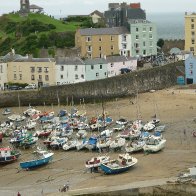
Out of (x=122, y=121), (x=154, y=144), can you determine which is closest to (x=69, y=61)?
(x=122, y=121)

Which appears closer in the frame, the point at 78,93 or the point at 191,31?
the point at 78,93

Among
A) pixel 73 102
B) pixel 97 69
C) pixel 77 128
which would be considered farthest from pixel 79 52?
pixel 77 128

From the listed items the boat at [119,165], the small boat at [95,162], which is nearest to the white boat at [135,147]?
the boat at [119,165]

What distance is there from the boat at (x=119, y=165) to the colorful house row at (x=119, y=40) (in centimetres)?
3249

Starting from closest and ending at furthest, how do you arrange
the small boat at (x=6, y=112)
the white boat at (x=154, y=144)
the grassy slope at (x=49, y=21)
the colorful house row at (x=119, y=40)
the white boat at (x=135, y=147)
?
the white boat at (x=154, y=144), the white boat at (x=135, y=147), the small boat at (x=6, y=112), the colorful house row at (x=119, y=40), the grassy slope at (x=49, y=21)

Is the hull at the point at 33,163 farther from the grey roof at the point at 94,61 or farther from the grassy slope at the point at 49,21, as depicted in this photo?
the grassy slope at the point at 49,21

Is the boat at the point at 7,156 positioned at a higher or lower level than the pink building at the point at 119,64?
lower

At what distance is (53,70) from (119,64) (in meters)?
6.52

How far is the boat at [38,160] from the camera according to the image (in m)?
33.3

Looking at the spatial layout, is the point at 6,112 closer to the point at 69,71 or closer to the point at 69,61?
the point at 69,71

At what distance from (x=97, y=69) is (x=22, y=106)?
28.3 feet

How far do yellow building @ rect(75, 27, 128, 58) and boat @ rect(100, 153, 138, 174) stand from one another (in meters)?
33.9

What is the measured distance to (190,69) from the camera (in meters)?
58.1

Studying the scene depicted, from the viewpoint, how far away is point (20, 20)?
80125 millimetres
